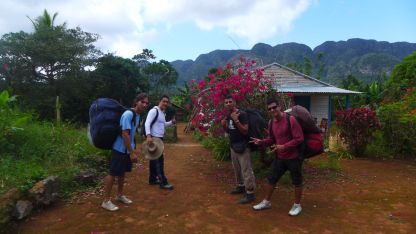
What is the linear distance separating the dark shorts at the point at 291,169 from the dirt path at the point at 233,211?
0.50 metres

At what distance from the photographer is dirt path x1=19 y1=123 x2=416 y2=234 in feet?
14.6

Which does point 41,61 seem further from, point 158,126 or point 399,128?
point 399,128

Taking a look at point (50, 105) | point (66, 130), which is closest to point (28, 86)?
point (50, 105)

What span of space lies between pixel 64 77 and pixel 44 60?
4.00ft

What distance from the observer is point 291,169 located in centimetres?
479

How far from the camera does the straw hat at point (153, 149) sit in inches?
231

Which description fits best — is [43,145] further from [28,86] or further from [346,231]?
[28,86]

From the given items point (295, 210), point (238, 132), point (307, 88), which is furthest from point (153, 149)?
point (307, 88)

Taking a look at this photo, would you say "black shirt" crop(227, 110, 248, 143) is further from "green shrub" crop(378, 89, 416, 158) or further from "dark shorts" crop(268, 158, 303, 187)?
"green shrub" crop(378, 89, 416, 158)

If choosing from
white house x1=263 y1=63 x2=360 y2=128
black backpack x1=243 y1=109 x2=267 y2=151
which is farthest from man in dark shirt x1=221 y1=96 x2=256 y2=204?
white house x1=263 y1=63 x2=360 y2=128

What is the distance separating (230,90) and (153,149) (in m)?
2.00

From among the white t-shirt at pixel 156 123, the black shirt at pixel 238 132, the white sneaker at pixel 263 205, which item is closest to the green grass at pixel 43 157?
the white t-shirt at pixel 156 123

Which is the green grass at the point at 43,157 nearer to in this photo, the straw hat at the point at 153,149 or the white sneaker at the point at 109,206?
the white sneaker at the point at 109,206

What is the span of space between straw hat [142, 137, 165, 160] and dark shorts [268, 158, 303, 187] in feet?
6.50
